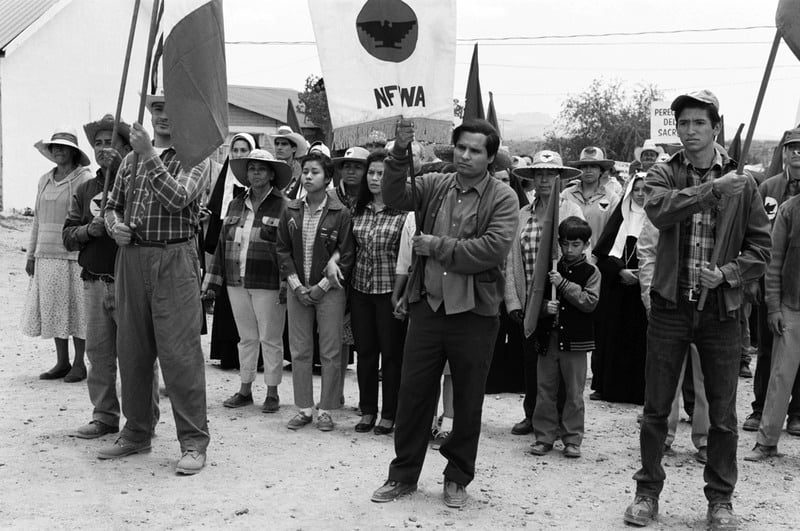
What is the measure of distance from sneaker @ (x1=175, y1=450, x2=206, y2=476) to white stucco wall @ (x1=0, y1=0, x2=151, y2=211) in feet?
71.8

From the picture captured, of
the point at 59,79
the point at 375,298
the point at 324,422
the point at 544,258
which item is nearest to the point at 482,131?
the point at 544,258

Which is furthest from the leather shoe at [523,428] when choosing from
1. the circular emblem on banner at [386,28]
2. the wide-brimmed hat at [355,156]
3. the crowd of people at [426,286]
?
the circular emblem on banner at [386,28]

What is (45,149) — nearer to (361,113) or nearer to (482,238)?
(361,113)

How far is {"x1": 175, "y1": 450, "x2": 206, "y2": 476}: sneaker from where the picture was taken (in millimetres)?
5914

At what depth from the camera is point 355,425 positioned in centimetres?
736

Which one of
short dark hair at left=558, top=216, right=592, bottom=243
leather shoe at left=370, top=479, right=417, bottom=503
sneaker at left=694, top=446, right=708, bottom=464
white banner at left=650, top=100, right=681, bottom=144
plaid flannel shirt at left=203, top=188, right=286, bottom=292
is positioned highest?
white banner at left=650, top=100, right=681, bottom=144

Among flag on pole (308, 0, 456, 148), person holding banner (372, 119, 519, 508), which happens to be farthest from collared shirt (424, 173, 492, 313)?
flag on pole (308, 0, 456, 148)

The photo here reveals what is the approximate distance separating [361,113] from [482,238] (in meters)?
1.04

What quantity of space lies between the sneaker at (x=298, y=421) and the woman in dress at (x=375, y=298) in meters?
0.43

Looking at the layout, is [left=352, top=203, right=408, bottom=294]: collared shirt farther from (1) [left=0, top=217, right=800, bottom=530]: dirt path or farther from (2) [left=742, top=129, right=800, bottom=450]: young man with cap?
(2) [left=742, top=129, right=800, bottom=450]: young man with cap

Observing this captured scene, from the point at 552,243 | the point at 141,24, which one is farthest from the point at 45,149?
the point at 141,24

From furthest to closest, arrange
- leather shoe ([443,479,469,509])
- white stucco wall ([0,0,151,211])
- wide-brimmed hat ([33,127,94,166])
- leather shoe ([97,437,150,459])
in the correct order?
1. white stucco wall ([0,0,151,211])
2. wide-brimmed hat ([33,127,94,166])
3. leather shoe ([97,437,150,459])
4. leather shoe ([443,479,469,509])

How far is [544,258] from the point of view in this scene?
268 inches

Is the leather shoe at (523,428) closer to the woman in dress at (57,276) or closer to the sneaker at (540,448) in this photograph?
the sneaker at (540,448)
